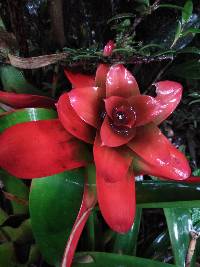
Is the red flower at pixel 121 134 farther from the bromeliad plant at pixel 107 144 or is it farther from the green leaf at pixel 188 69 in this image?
the green leaf at pixel 188 69

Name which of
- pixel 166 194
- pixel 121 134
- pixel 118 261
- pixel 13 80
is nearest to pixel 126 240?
pixel 118 261

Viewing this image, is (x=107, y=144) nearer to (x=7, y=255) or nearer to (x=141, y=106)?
(x=141, y=106)

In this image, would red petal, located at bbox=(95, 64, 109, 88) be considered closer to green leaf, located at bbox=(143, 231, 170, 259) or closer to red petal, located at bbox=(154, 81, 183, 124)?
red petal, located at bbox=(154, 81, 183, 124)

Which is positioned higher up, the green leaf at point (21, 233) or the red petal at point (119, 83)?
the red petal at point (119, 83)

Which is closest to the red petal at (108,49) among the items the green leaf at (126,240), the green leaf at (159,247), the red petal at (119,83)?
the red petal at (119,83)

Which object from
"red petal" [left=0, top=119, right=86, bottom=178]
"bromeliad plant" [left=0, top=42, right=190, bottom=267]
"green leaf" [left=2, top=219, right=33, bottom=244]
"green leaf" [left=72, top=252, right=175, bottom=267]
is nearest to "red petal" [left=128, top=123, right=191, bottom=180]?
"bromeliad plant" [left=0, top=42, right=190, bottom=267]
